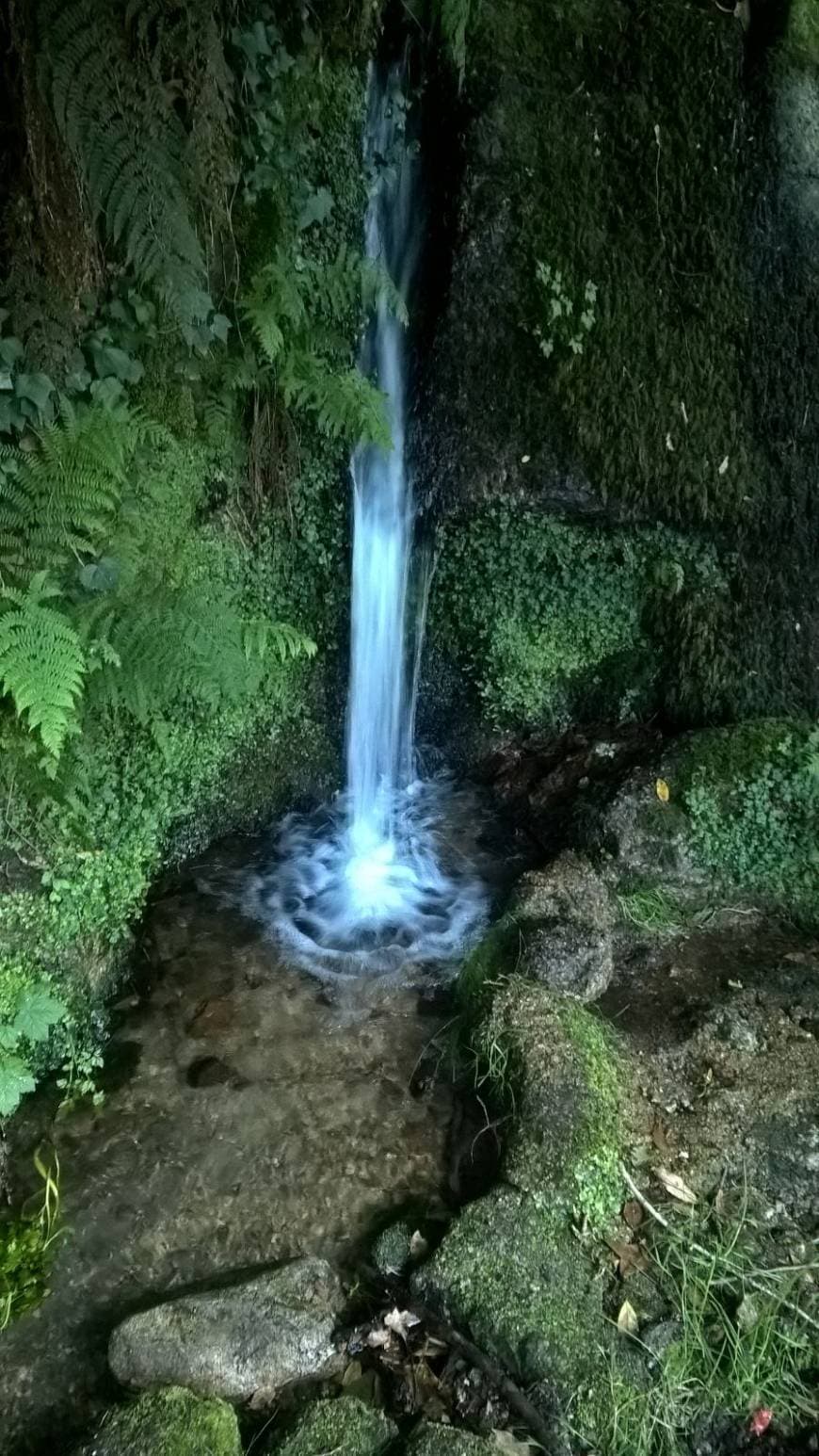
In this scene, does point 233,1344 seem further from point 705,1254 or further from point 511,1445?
point 705,1254

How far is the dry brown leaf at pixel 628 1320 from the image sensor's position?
2963mm

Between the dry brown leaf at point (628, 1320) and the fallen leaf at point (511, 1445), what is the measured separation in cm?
45

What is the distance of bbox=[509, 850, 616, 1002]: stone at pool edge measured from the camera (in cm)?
417

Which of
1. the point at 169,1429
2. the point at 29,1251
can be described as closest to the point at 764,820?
the point at 169,1429

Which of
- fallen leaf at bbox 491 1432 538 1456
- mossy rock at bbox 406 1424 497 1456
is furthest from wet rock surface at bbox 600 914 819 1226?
mossy rock at bbox 406 1424 497 1456

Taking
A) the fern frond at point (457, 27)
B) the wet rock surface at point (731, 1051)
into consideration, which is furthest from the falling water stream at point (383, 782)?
the wet rock surface at point (731, 1051)

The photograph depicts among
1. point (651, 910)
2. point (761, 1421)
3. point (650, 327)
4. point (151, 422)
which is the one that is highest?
point (650, 327)

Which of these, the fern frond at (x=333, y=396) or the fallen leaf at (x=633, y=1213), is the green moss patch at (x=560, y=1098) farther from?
the fern frond at (x=333, y=396)

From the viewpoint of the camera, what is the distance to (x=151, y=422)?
169 inches

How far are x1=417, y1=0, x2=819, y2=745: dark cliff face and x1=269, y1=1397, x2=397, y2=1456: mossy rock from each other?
4.07 meters

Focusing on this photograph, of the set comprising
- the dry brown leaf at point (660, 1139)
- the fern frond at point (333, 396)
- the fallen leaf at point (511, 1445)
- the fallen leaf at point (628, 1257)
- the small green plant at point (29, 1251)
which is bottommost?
the small green plant at point (29, 1251)

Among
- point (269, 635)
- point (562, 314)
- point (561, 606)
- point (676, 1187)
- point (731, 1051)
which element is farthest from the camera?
point (561, 606)

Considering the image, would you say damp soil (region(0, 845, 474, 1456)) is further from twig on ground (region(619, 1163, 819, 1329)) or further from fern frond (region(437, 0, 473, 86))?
fern frond (region(437, 0, 473, 86))

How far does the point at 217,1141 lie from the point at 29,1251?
0.75 m
